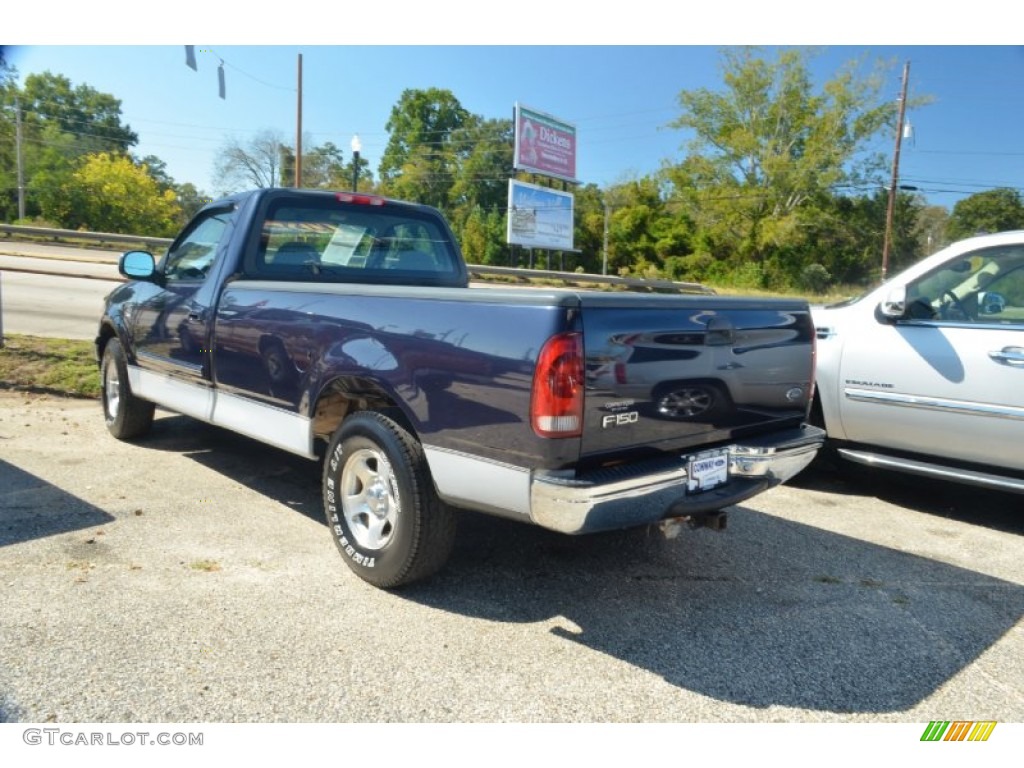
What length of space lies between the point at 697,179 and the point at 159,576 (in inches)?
2016

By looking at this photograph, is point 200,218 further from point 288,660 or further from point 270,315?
point 288,660

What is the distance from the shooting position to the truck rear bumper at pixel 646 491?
269 centimetres

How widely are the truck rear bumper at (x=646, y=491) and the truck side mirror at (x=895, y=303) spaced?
188cm

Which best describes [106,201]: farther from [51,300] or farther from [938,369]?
[938,369]

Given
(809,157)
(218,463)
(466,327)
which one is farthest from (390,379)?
(809,157)

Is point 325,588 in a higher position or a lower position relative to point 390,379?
lower

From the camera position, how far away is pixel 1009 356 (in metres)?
4.47

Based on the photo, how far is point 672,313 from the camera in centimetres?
307

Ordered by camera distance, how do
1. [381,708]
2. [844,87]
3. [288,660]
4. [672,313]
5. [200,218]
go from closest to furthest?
[381,708] < [288,660] < [672,313] < [200,218] < [844,87]

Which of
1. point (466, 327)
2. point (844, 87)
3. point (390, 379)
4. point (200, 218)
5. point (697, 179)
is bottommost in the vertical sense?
point (390, 379)

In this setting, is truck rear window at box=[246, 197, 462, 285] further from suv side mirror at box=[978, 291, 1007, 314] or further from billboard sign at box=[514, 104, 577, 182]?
billboard sign at box=[514, 104, 577, 182]

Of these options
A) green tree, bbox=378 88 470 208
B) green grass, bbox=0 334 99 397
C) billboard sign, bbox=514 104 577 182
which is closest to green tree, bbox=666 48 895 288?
billboard sign, bbox=514 104 577 182

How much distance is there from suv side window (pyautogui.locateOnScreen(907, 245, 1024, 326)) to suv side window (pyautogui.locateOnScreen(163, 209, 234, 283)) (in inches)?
182
